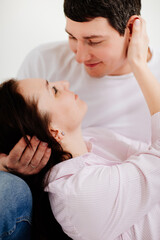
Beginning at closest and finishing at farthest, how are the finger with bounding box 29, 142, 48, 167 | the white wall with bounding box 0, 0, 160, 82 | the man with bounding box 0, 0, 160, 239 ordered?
1. the finger with bounding box 29, 142, 48, 167
2. the man with bounding box 0, 0, 160, 239
3. the white wall with bounding box 0, 0, 160, 82

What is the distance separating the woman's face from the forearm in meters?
0.31

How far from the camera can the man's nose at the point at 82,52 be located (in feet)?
4.03

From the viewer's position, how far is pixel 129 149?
1.32 m

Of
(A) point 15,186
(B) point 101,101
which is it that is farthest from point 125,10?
(A) point 15,186

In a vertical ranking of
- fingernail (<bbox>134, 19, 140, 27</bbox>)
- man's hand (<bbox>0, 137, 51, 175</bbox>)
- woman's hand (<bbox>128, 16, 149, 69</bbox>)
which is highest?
fingernail (<bbox>134, 19, 140, 27</bbox>)

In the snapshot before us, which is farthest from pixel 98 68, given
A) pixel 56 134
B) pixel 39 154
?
pixel 39 154

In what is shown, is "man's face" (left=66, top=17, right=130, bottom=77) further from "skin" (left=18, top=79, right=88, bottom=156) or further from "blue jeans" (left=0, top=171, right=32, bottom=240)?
"blue jeans" (left=0, top=171, right=32, bottom=240)

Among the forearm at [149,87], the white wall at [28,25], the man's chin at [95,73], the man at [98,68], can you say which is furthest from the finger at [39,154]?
the white wall at [28,25]

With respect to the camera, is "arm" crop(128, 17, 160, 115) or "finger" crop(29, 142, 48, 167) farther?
"arm" crop(128, 17, 160, 115)

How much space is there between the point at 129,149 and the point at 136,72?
408 millimetres

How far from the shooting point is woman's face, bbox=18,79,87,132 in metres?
1.06

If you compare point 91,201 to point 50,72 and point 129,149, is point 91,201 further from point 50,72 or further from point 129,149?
point 50,72

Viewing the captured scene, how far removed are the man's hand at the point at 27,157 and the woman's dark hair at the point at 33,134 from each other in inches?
1.3

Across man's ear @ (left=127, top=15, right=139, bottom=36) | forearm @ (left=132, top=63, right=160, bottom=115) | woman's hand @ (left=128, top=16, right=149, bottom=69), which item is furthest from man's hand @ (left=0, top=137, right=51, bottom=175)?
man's ear @ (left=127, top=15, right=139, bottom=36)
